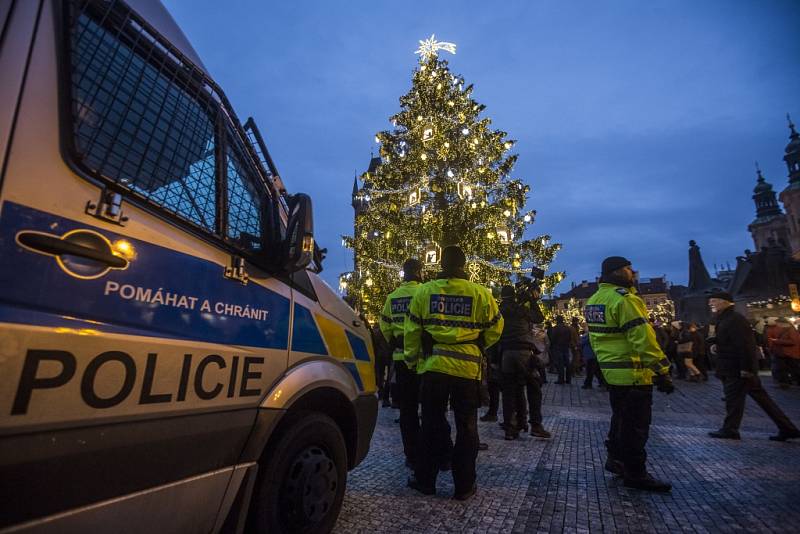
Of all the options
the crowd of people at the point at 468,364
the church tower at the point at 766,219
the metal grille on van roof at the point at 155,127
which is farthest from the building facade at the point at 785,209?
the metal grille on van roof at the point at 155,127

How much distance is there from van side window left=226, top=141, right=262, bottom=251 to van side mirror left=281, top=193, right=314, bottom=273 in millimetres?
153

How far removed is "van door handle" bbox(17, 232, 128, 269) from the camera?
1.18 metres

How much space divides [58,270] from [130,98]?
835 millimetres

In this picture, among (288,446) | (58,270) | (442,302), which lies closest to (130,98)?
(58,270)

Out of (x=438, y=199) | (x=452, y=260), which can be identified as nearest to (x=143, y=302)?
(x=452, y=260)

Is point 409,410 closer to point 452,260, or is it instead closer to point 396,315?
point 396,315

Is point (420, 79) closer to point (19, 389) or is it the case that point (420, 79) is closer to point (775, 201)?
point (19, 389)

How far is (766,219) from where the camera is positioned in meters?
67.9

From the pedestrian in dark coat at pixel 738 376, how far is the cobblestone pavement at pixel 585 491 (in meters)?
0.19

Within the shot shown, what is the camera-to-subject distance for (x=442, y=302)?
339 cm

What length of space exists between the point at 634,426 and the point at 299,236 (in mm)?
3252

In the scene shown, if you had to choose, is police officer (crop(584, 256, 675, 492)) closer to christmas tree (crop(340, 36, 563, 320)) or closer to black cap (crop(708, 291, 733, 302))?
black cap (crop(708, 291, 733, 302))

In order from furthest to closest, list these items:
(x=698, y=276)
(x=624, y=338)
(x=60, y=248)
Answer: (x=698, y=276) < (x=624, y=338) < (x=60, y=248)

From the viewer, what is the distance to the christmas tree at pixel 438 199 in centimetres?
1212
